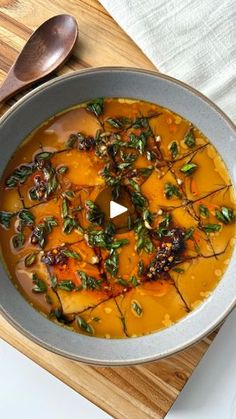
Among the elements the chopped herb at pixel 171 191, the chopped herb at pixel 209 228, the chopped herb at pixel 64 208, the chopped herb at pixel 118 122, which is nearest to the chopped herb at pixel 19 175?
the chopped herb at pixel 64 208

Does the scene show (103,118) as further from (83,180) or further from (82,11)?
(82,11)

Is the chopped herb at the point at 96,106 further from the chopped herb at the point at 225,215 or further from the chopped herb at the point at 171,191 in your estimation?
the chopped herb at the point at 225,215

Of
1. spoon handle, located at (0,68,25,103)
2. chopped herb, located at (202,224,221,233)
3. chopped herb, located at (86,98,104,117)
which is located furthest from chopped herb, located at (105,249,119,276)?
spoon handle, located at (0,68,25,103)

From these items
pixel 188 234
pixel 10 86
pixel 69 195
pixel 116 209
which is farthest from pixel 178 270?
pixel 10 86

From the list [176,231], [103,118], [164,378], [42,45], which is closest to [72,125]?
[103,118]

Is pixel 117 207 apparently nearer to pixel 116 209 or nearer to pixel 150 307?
pixel 116 209

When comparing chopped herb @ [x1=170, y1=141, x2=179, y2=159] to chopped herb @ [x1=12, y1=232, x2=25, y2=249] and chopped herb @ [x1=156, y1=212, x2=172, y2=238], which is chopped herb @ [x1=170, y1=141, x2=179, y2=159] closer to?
chopped herb @ [x1=156, y1=212, x2=172, y2=238]

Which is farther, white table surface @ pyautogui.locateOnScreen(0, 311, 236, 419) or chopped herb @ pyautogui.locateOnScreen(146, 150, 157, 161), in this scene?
white table surface @ pyautogui.locateOnScreen(0, 311, 236, 419)
